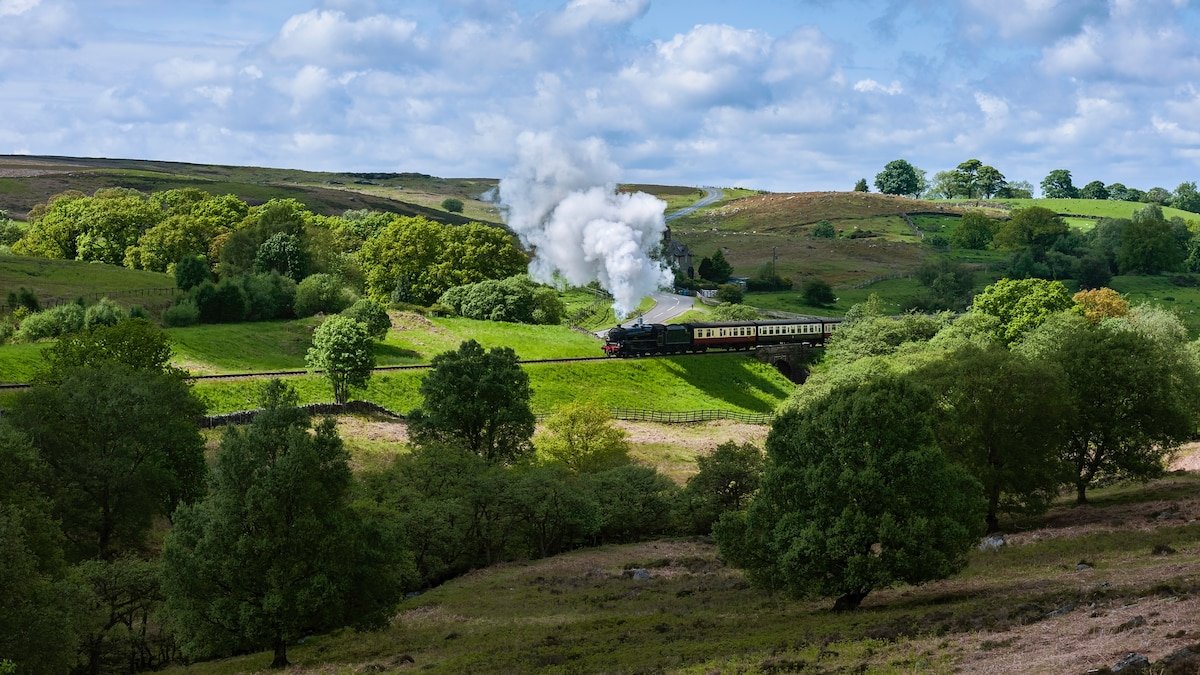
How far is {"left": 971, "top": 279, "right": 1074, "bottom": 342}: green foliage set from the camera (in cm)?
10300

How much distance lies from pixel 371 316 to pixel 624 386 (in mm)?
20361

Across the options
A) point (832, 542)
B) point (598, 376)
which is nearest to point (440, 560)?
point (832, 542)

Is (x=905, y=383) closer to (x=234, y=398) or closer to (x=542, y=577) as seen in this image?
(x=542, y=577)

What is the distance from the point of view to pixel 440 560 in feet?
169

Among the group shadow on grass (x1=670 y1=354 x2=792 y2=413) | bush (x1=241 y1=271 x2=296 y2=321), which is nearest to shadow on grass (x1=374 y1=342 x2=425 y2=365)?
bush (x1=241 y1=271 x2=296 y2=321)

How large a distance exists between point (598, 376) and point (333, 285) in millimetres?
28756

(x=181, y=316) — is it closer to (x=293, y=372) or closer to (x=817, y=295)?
(x=293, y=372)

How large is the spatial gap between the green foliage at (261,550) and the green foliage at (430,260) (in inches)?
3226

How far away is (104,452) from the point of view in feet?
162

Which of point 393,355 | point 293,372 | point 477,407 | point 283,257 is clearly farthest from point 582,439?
point 283,257

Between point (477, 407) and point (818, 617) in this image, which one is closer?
point (818, 617)

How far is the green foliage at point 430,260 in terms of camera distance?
119 metres

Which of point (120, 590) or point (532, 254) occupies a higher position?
point (532, 254)

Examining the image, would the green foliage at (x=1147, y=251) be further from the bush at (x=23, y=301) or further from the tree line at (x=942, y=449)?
the bush at (x=23, y=301)
